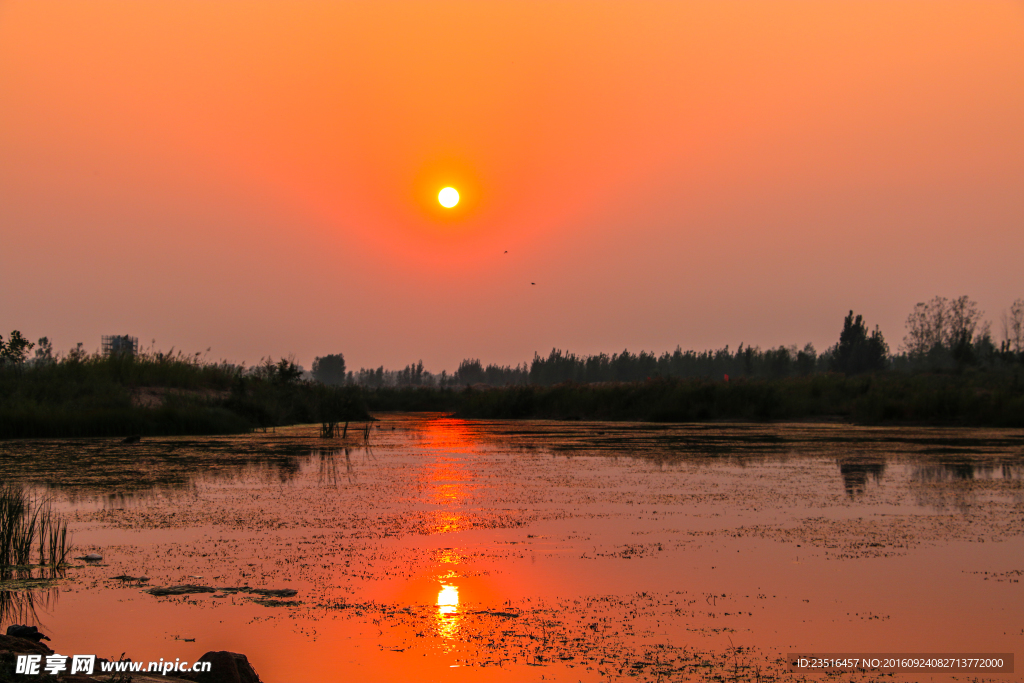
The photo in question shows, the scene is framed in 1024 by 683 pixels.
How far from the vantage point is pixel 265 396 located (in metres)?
30.2

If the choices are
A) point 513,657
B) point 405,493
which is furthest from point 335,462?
point 513,657

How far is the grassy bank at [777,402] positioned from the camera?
30.2 m

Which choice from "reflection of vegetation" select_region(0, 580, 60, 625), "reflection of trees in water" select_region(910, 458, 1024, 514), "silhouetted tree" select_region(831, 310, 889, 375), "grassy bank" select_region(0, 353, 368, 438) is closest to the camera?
"reflection of vegetation" select_region(0, 580, 60, 625)

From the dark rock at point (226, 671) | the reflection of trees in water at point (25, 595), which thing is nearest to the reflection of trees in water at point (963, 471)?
the dark rock at point (226, 671)

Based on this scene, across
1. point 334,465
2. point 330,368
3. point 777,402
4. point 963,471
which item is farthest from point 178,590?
point 330,368

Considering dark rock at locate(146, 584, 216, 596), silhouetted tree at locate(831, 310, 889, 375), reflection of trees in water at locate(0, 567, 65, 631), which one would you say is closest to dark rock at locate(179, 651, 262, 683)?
dark rock at locate(146, 584, 216, 596)

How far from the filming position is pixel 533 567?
7.27 m

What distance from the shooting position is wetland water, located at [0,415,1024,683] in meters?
5.14

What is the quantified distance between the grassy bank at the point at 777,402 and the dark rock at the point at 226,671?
30960mm

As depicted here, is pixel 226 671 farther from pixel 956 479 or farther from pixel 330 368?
pixel 330 368

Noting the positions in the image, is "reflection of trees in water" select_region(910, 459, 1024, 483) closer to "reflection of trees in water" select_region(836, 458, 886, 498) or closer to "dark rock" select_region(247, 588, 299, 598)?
"reflection of trees in water" select_region(836, 458, 886, 498)

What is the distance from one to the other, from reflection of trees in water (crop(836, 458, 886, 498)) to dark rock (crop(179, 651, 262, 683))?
9.68 metres

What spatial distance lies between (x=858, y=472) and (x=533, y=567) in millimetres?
9530

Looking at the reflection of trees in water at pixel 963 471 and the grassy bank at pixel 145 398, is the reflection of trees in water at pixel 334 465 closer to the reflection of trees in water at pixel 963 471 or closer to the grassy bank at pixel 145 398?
the grassy bank at pixel 145 398
